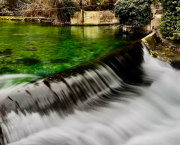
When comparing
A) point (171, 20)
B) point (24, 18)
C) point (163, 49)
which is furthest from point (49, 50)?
point (24, 18)

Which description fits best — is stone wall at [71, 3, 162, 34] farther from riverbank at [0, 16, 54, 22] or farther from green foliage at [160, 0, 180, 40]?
green foliage at [160, 0, 180, 40]

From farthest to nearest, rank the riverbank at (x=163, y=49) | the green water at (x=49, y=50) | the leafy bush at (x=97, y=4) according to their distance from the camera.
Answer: the leafy bush at (x=97, y=4) < the riverbank at (x=163, y=49) < the green water at (x=49, y=50)

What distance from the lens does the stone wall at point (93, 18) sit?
15797 mm

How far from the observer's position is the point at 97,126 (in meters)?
4.95

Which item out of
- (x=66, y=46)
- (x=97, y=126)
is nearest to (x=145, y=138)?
(x=97, y=126)

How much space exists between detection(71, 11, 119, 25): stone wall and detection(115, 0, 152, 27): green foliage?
4.07 meters

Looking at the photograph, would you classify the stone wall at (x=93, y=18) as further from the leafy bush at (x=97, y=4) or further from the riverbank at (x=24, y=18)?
the riverbank at (x=24, y=18)

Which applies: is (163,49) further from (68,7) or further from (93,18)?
(68,7)

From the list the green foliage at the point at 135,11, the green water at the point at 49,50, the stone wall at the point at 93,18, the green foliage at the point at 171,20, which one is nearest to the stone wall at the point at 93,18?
the stone wall at the point at 93,18

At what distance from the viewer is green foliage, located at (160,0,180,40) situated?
9258mm

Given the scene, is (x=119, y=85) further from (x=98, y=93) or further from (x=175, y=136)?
→ (x=175, y=136)

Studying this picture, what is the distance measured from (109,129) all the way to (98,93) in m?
1.23

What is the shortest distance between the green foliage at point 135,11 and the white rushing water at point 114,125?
617cm

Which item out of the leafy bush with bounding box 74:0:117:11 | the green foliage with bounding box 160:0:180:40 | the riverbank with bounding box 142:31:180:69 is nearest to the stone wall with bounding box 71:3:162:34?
the leafy bush with bounding box 74:0:117:11
